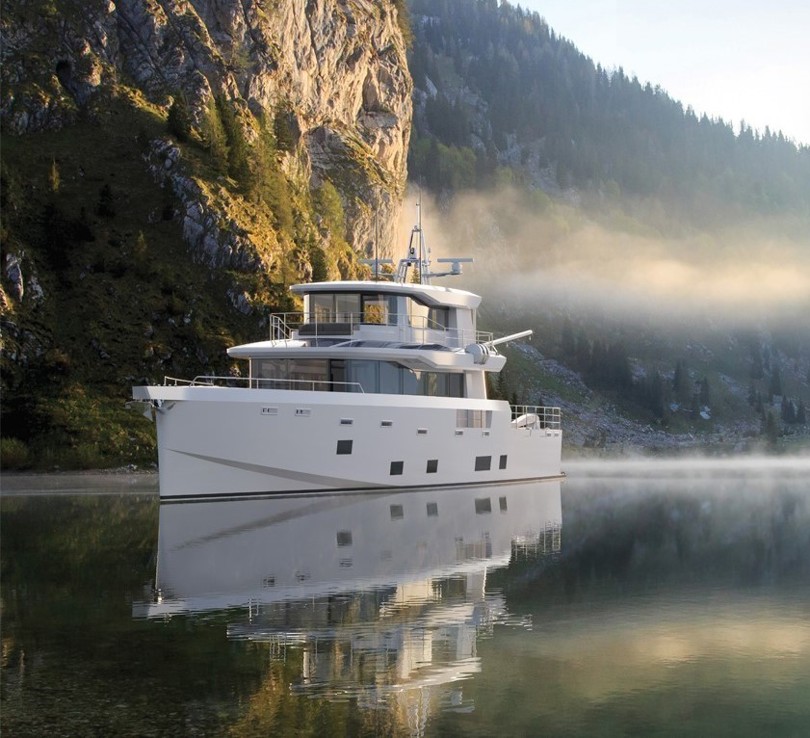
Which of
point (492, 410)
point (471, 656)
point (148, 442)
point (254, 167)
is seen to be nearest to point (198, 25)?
point (254, 167)

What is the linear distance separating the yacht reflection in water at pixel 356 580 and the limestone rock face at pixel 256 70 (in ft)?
130

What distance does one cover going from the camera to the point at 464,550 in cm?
2448

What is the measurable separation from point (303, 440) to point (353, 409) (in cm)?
210

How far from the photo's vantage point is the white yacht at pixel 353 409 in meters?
37.8

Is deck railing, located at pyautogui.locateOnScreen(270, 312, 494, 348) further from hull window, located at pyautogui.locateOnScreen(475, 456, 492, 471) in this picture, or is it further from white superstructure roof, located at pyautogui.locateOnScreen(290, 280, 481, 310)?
hull window, located at pyautogui.locateOnScreen(475, 456, 492, 471)

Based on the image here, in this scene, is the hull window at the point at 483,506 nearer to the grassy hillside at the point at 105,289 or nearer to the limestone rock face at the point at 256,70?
the grassy hillside at the point at 105,289

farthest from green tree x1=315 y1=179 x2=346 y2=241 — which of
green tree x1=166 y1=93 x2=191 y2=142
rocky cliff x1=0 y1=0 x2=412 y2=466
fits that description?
green tree x1=166 y1=93 x2=191 y2=142

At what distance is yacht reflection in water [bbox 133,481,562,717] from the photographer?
44.2ft

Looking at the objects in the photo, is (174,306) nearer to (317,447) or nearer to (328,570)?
(317,447)

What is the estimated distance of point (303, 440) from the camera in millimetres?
39625

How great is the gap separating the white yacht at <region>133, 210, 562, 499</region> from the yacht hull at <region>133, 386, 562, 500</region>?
0.04 meters

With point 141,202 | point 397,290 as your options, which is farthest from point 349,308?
point 141,202

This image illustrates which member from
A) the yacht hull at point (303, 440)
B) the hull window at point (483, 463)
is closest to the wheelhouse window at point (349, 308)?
the yacht hull at point (303, 440)

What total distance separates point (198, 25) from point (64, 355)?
107 feet
